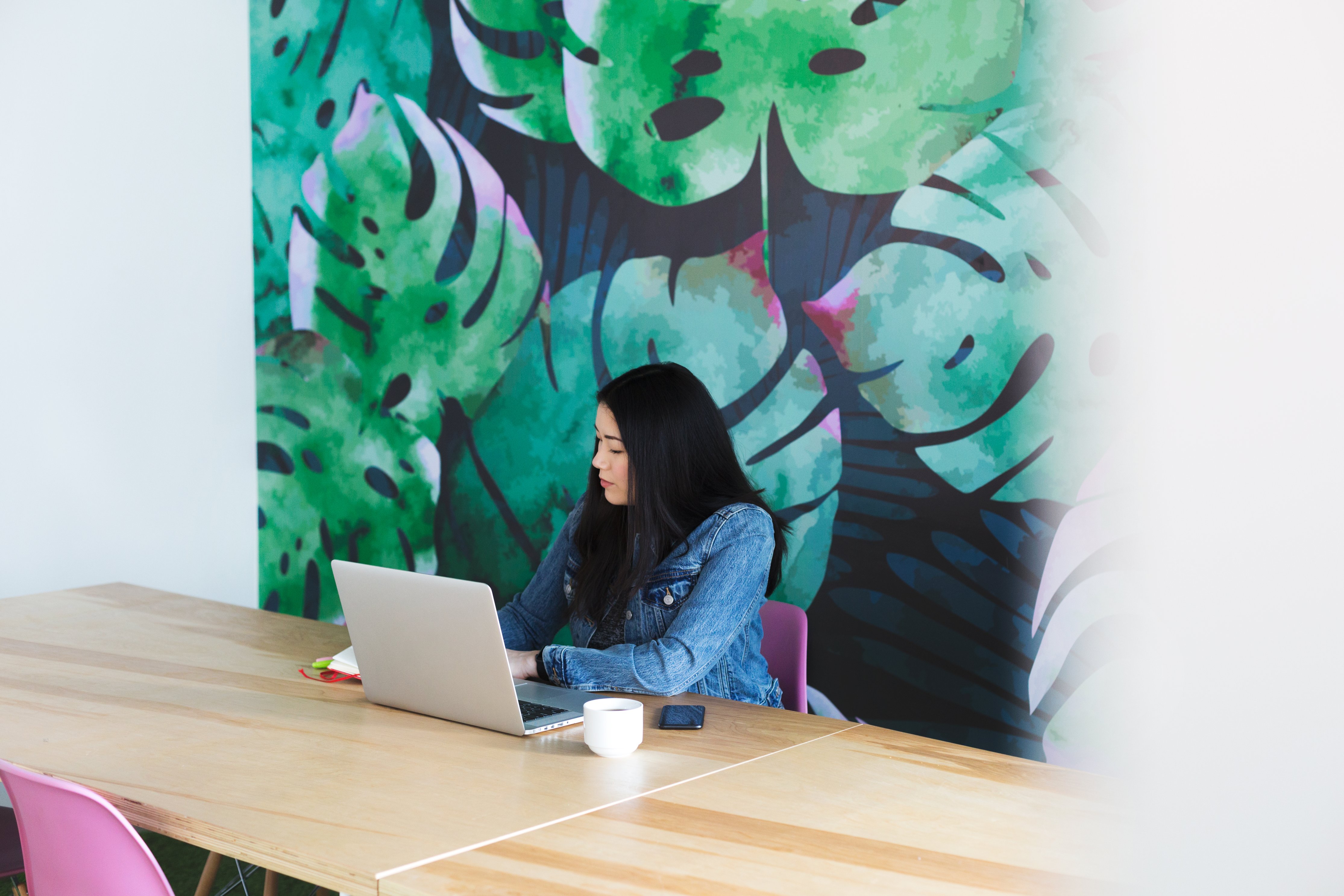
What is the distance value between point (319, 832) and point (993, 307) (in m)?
1.86

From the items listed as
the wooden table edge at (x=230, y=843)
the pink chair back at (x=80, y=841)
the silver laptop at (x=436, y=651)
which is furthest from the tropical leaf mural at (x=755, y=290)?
the pink chair back at (x=80, y=841)

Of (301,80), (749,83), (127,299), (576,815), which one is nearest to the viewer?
(576,815)

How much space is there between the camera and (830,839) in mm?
1260

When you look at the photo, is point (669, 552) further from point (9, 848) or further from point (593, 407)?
point (9, 848)

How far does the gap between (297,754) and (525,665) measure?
0.51m

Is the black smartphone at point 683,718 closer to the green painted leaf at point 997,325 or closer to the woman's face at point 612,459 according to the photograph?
the woman's face at point 612,459

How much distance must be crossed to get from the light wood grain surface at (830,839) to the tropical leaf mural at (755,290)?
1022mm

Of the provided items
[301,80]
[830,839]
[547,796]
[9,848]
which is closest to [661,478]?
[547,796]

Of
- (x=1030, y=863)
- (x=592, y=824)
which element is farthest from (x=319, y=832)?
(x=1030, y=863)

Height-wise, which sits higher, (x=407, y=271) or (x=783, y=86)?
(x=783, y=86)

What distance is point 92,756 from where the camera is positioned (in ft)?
4.91

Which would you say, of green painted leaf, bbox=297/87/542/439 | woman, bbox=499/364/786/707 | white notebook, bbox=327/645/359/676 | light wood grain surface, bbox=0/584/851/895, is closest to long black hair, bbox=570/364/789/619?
woman, bbox=499/364/786/707

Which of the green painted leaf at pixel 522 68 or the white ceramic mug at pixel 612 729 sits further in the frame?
the green painted leaf at pixel 522 68

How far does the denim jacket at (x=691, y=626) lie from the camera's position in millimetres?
1855
